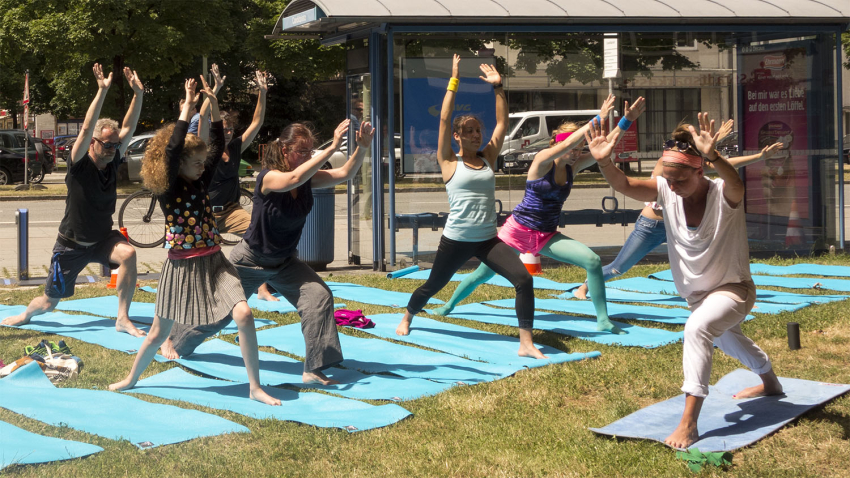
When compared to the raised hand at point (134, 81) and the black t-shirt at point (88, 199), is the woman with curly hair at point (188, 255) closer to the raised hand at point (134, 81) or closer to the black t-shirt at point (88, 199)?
the raised hand at point (134, 81)

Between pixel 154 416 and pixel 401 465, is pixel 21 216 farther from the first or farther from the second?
pixel 401 465

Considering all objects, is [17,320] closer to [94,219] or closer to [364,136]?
[94,219]

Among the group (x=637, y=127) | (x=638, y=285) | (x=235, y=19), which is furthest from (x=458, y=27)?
(x=235, y=19)

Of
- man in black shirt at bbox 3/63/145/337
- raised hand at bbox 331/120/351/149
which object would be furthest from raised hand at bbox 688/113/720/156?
man in black shirt at bbox 3/63/145/337

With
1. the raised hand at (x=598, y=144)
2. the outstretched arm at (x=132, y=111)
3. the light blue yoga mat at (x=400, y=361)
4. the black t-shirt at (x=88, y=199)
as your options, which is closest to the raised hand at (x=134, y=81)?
the outstretched arm at (x=132, y=111)

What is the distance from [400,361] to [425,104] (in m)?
5.41

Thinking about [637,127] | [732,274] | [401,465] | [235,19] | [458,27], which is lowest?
[401,465]

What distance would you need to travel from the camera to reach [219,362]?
6840 mm

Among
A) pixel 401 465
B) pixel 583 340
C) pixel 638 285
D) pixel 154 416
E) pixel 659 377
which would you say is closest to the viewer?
pixel 401 465

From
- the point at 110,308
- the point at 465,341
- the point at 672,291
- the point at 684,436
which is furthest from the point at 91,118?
the point at 672,291

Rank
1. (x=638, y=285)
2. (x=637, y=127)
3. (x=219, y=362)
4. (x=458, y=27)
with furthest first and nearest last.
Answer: (x=637, y=127)
(x=458, y=27)
(x=638, y=285)
(x=219, y=362)

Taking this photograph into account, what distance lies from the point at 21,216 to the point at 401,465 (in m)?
7.52

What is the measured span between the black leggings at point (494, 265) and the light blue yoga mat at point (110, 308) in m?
1.82

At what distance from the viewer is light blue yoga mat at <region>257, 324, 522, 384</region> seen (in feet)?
21.3
